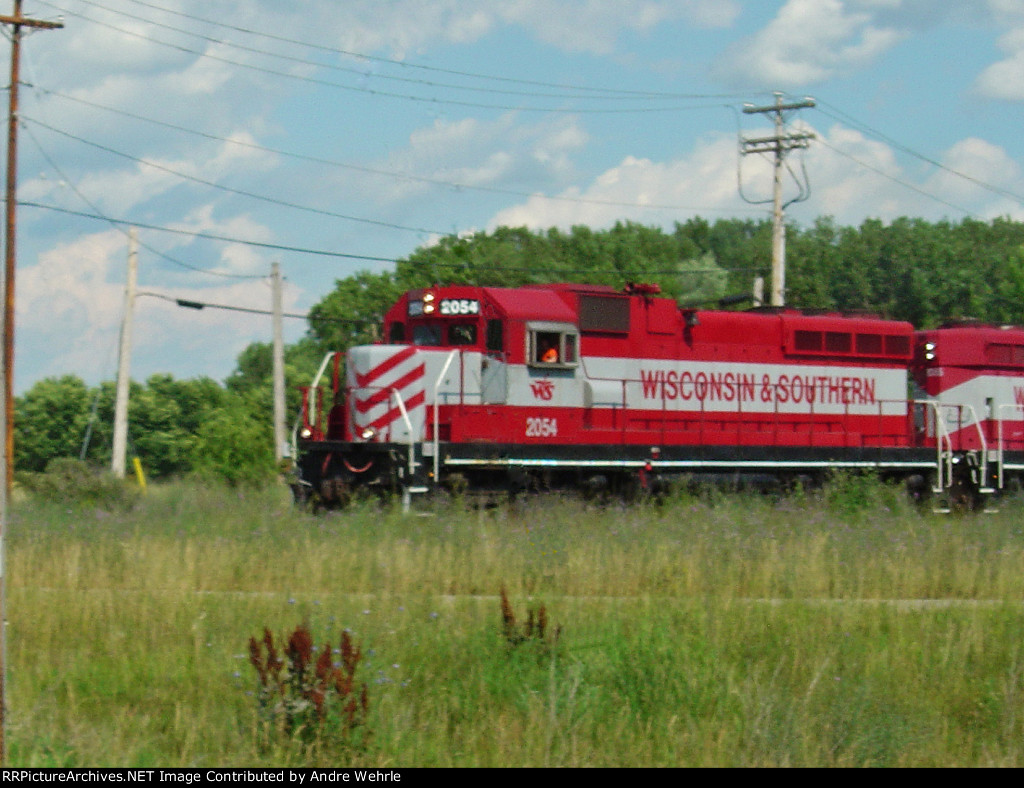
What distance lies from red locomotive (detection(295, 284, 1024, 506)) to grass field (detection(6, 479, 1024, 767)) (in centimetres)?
227

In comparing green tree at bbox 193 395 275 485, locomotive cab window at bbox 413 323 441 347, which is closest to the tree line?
green tree at bbox 193 395 275 485

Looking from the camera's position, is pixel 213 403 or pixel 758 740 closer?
pixel 758 740

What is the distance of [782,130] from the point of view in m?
34.4

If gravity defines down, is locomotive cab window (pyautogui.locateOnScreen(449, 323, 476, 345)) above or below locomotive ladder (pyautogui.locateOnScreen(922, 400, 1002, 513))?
above

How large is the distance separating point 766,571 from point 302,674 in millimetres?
5705

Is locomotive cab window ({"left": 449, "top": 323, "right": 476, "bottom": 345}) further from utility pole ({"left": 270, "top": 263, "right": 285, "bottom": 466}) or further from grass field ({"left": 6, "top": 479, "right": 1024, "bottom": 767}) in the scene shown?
utility pole ({"left": 270, "top": 263, "right": 285, "bottom": 466})

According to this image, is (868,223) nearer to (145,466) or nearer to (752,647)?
(145,466)

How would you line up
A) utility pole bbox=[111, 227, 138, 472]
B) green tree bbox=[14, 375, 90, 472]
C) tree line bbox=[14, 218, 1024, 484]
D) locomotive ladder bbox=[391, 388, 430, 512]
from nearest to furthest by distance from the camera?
locomotive ladder bbox=[391, 388, 430, 512]
utility pole bbox=[111, 227, 138, 472]
tree line bbox=[14, 218, 1024, 484]
green tree bbox=[14, 375, 90, 472]

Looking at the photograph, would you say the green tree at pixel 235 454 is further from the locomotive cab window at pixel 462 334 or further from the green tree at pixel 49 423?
the green tree at pixel 49 423

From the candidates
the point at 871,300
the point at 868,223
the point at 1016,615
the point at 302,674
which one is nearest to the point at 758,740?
the point at 302,674

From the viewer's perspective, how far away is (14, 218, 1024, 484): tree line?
49750mm

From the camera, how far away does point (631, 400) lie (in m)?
18.0

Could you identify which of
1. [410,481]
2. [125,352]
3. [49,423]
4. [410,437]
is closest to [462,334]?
[410,437]

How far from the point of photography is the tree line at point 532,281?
4975 cm
